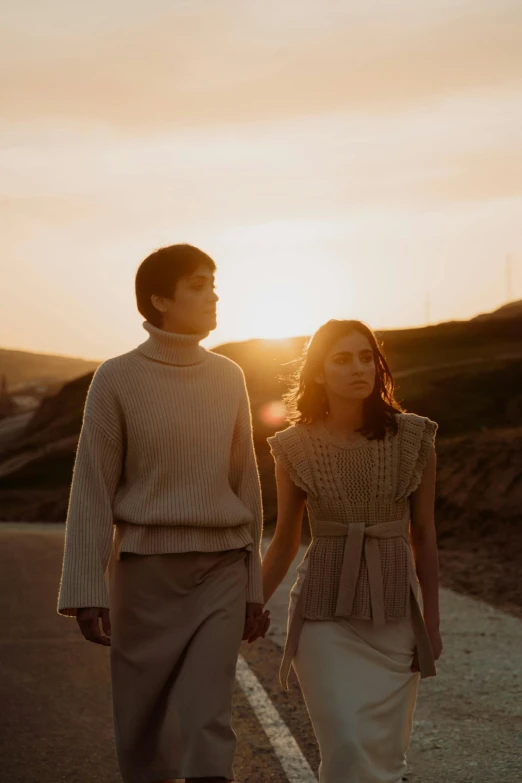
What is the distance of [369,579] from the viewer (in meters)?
4.45

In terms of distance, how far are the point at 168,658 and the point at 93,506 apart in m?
0.59

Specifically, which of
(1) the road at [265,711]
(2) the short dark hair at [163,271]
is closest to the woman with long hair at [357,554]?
(2) the short dark hair at [163,271]

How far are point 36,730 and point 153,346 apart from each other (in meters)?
3.47

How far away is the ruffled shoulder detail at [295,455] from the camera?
461 cm

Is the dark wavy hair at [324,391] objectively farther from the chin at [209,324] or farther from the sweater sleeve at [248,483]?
the chin at [209,324]

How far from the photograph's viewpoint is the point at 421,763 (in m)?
6.09

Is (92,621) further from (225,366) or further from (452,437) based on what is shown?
(452,437)

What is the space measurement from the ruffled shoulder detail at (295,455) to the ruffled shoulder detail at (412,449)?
1.14 ft

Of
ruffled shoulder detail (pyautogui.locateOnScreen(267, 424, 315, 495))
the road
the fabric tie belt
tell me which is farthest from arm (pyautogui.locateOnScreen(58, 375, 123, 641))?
the road

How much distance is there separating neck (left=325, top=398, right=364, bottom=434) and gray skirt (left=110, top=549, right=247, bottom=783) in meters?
0.81

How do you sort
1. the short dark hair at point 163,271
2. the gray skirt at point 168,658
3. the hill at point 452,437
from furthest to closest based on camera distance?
the hill at point 452,437, the short dark hair at point 163,271, the gray skirt at point 168,658

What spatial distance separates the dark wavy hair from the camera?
15.4 ft

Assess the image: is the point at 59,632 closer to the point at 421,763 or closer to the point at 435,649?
the point at 421,763

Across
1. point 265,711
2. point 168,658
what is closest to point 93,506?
point 168,658
